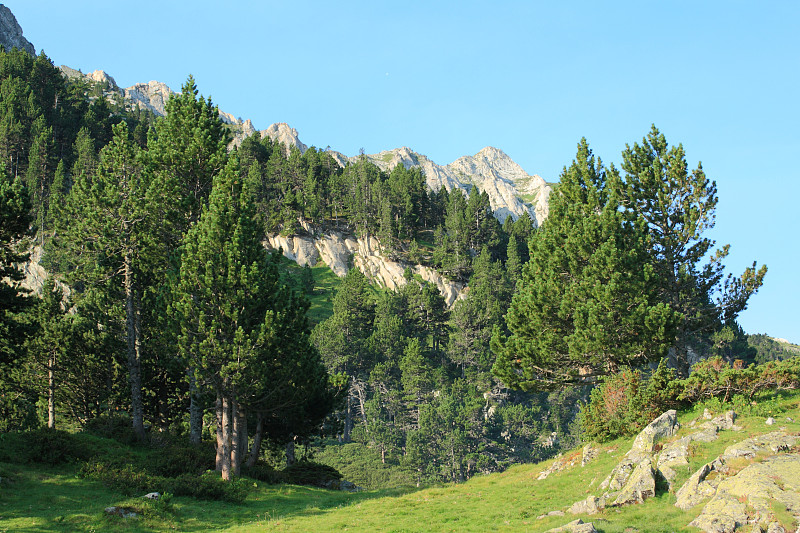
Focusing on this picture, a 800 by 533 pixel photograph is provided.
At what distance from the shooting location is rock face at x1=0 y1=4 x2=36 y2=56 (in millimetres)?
172000

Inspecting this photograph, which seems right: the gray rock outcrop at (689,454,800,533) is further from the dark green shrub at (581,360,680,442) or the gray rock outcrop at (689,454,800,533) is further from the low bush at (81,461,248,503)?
the low bush at (81,461,248,503)

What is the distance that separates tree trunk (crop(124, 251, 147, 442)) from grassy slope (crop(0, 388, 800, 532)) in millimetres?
7638

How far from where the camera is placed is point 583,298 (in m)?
31.0

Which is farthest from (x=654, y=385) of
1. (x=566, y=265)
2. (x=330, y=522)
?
(x=330, y=522)

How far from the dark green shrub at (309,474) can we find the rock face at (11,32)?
195825 mm

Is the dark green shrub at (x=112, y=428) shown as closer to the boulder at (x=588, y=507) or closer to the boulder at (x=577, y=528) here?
the boulder at (x=588, y=507)

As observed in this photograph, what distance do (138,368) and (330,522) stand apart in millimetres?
19812

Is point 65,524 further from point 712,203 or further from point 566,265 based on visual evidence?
point 712,203

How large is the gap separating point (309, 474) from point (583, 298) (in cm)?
1971

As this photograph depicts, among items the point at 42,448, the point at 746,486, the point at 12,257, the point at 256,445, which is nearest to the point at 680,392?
the point at 746,486

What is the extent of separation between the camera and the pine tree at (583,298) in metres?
29.1

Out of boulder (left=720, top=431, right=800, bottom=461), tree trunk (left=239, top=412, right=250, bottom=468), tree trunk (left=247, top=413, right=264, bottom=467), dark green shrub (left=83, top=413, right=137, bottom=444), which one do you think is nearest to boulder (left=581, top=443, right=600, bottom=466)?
boulder (left=720, top=431, right=800, bottom=461)

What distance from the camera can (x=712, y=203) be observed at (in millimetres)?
32438

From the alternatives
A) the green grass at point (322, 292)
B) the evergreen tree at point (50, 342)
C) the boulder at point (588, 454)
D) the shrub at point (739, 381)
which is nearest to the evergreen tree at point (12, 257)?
the evergreen tree at point (50, 342)
